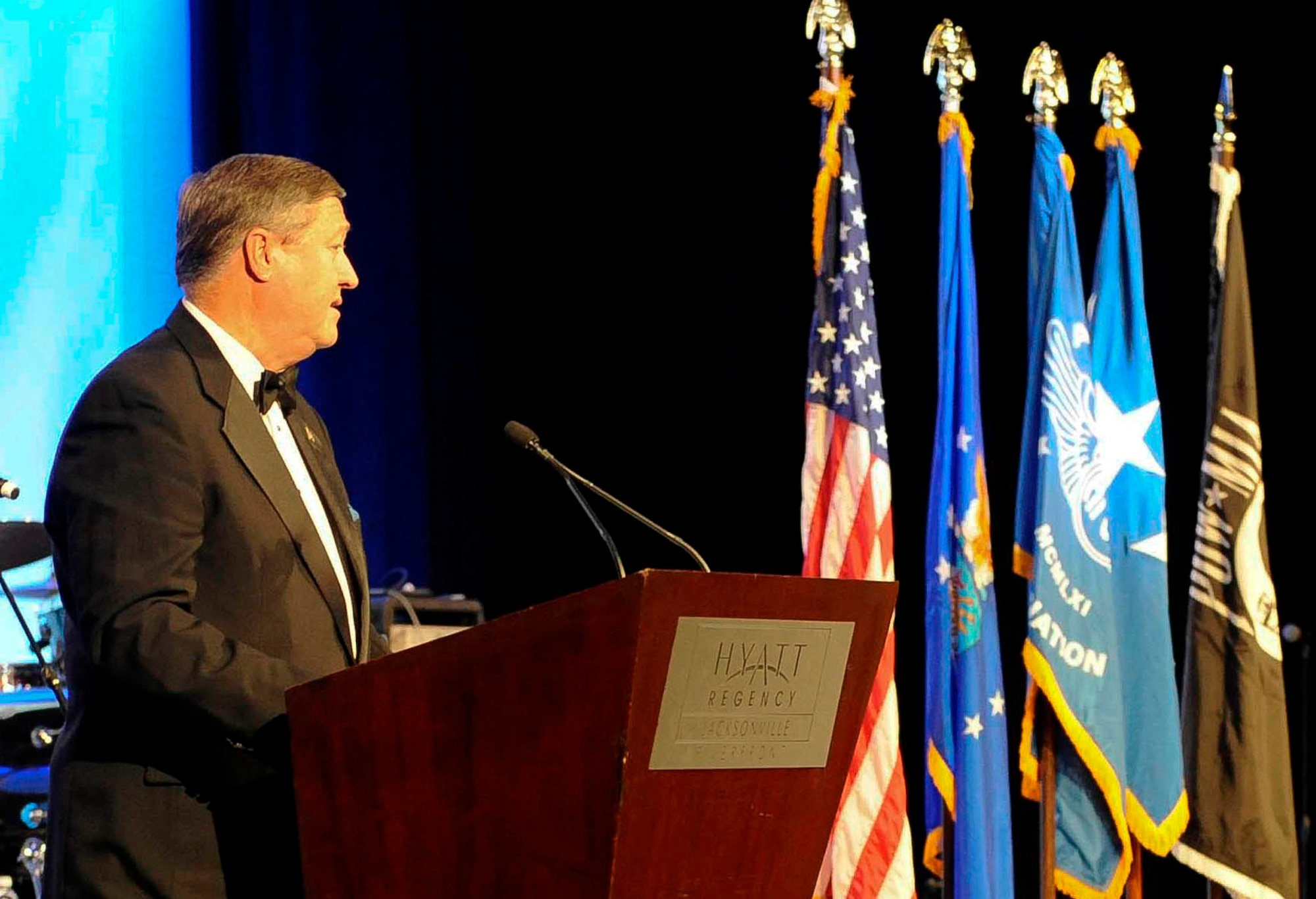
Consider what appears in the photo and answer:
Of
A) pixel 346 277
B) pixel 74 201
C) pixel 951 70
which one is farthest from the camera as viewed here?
pixel 74 201

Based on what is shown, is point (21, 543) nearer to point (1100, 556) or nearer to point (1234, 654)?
point (1100, 556)

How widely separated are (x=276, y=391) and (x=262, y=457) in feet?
0.56

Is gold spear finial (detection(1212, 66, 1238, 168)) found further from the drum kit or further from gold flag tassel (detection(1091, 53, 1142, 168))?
the drum kit

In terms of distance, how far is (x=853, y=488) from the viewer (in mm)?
4305

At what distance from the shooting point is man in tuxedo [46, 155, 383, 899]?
1945mm

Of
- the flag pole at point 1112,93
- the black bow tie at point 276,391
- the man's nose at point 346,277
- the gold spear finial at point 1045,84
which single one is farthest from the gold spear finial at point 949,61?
the black bow tie at point 276,391

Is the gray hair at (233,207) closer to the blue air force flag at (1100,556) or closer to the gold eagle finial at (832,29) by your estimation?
the gold eagle finial at (832,29)

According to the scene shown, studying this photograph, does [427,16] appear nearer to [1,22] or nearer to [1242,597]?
[1,22]

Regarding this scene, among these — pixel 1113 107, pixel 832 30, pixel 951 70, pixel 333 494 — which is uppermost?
pixel 832 30

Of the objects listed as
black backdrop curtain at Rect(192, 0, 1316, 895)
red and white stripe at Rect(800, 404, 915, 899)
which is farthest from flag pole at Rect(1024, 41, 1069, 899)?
black backdrop curtain at Rect(192, 0, 1316, 895)

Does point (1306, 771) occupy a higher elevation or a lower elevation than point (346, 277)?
lower

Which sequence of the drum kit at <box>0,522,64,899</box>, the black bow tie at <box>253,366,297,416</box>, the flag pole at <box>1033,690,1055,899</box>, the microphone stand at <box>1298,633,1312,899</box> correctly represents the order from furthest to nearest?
the microphone stand at <box>1298,633,1312,899</box> → the flag pole at <box>1033,690,1055,899</box> → the drum kit at <box>0,522,64,899</box> → the black bow tie at <box>253,366,297,416</box>

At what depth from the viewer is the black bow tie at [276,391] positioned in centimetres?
228

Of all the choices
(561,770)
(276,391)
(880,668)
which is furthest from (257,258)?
(880,668)
